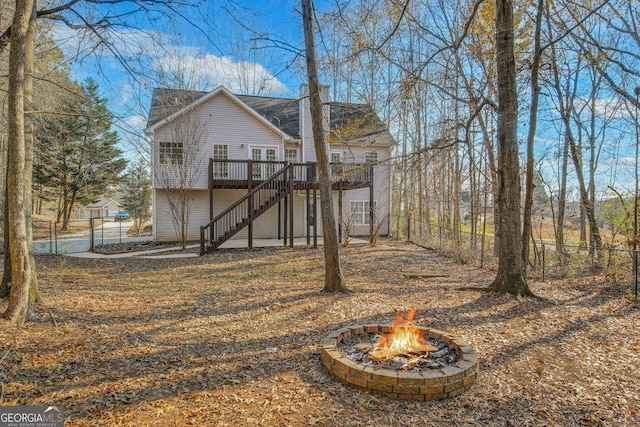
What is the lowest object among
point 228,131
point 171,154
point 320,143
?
point 320,143

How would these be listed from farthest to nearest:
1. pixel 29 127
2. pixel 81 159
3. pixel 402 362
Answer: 1. pixel 81 159
2. pixel 29 127
3. pixel 402 362

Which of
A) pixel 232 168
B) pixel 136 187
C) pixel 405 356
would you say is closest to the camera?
pixel 405 356

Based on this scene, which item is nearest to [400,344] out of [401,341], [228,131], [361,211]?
[401,341]

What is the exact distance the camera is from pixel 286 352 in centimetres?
407

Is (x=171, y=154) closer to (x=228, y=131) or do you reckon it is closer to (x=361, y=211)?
(x=228, y=131)

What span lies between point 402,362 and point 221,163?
43.5 feet

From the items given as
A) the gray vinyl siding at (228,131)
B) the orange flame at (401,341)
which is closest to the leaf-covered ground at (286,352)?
the orange flame at (401,341)

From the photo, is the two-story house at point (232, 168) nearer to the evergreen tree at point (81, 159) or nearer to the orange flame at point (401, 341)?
the evergreen tree at point (81, 159)

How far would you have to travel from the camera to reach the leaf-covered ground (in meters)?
2.89

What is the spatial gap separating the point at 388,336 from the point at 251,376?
1638 mm

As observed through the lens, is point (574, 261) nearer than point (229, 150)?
Yes

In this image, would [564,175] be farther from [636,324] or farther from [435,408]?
[435,408]

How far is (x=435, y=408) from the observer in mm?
2947

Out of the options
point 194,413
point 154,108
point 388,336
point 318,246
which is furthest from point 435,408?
point 154,108
